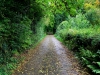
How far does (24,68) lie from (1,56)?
1.56m

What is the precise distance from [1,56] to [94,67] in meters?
4.53

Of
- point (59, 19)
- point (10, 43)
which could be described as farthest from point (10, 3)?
point (59, 19)

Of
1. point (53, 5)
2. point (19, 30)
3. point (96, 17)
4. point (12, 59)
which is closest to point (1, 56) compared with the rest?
point (12, 59)

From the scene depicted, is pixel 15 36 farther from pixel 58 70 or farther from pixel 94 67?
pixel 94 67

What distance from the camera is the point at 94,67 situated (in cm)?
756

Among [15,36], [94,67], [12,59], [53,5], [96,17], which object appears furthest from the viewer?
[96,17]

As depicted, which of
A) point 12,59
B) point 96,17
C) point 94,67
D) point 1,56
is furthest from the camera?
point 96,17

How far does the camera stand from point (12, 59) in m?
9.57

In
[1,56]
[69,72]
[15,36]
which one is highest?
[15,36]

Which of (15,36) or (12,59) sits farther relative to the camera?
(15,36)

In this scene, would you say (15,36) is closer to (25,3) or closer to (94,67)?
(25,3)

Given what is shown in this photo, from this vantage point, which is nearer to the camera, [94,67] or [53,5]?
[94,67]

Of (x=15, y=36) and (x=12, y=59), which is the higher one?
(x=15, y=36)

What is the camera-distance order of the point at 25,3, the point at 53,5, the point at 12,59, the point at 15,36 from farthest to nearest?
the point at 53,5
the point at 25,3
the point at 15,36
the point at 12,59
